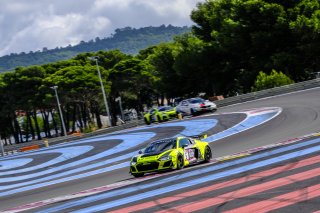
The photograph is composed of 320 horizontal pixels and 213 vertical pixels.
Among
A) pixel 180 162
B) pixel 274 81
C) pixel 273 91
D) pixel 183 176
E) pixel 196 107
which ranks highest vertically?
pixel 274 81

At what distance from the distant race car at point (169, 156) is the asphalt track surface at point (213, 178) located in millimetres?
363

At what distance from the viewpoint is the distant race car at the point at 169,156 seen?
1556 cm

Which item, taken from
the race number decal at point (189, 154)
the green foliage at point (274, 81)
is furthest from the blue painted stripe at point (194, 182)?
the green foliage at point (274, 81)

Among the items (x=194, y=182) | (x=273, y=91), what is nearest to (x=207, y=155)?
(x=194, y=182)

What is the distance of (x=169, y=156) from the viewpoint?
15.6m

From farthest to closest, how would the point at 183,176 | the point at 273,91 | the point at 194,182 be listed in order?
1. the point at 273,91
2. the point at 183,176
3. the point at 194,182

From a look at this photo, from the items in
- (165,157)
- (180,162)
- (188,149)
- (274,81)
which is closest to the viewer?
(165,157)

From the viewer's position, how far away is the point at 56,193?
1727 centimetres

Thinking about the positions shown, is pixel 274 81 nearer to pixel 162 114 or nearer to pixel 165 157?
pixel 162 114

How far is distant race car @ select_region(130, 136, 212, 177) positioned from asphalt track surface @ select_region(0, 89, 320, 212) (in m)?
0.36

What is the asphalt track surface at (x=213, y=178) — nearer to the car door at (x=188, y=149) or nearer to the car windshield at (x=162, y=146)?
the car door at (x=188, y=149)

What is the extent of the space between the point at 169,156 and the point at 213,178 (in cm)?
330

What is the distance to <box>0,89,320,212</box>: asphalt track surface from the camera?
9.09m

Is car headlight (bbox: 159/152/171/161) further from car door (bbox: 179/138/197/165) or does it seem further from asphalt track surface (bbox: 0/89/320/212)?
car door (bbox: 179/138/197/165)
